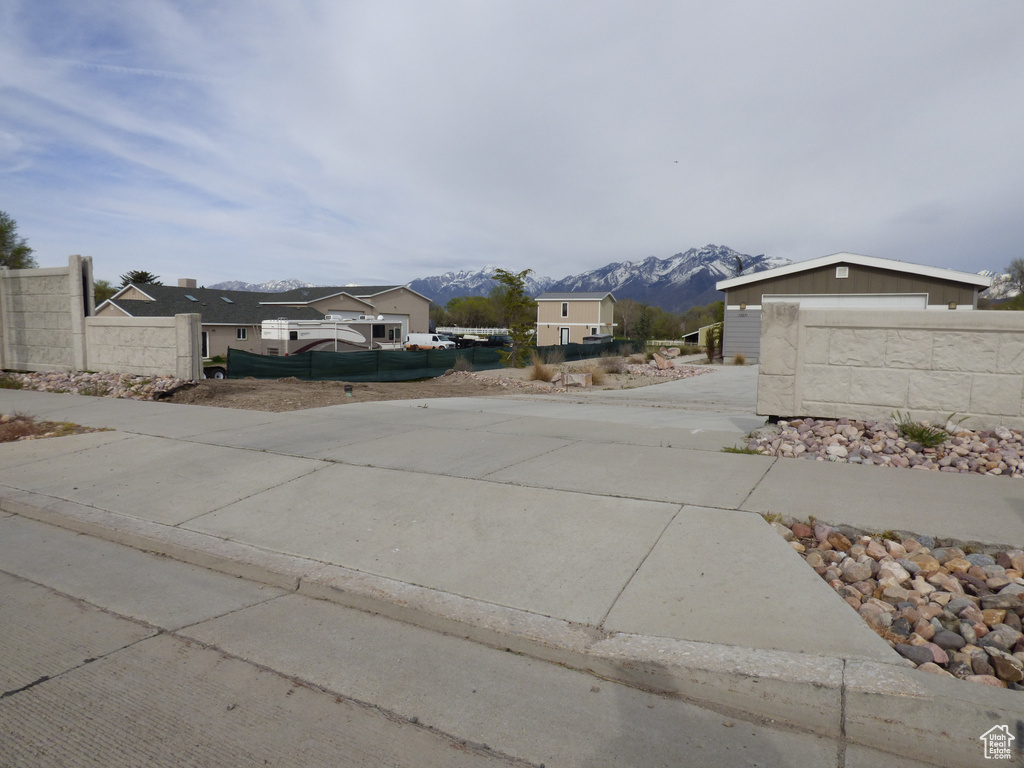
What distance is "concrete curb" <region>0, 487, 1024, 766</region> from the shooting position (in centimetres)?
317

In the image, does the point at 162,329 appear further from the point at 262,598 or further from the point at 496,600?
the point at 496,600

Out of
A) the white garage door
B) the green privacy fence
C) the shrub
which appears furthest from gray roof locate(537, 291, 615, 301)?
the shrub

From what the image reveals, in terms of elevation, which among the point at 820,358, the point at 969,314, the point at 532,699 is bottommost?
the point at 532,699

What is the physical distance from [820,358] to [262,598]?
746 cm

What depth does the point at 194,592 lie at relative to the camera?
497cm

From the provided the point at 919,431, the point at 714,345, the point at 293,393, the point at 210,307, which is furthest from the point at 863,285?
the point at 210,307

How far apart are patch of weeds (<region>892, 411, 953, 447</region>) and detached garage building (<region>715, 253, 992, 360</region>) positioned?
1929 centimetres

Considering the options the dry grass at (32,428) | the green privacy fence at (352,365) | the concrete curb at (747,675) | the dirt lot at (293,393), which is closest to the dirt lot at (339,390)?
the dirt lot at (293,393)

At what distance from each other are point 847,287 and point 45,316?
96.4 ft

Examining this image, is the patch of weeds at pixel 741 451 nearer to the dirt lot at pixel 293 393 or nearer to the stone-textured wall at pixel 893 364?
the stone-textured wall at pixel 893 364

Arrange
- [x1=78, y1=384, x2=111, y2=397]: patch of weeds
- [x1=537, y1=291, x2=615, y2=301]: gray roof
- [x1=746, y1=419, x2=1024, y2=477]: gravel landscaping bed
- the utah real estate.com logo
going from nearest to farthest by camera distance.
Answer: the utah real estate.com logo
[x1=746, y1=419, x2=1024, y2=477]: gravel landscaping bed
[x1=78, y1=384, x2=111, y2=397]: patch of weeds
[x1=537, y1=291, x2=615, y2=301]: gray roof

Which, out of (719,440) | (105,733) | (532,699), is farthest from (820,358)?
(105,733)

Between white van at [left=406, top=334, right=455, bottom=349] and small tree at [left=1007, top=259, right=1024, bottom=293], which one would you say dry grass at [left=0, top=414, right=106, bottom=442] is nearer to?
white van at [left=406, top=334, right=455, bottom=349]

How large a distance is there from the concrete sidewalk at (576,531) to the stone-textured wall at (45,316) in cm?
845
